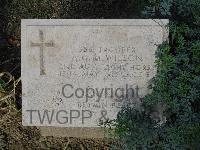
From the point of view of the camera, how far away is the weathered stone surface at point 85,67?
369 centimetres

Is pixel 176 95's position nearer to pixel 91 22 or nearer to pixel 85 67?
pixel 85 67

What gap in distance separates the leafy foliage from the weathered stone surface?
0.44 feet

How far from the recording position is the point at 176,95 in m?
3.57

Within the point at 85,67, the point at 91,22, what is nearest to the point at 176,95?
the point at 85,67

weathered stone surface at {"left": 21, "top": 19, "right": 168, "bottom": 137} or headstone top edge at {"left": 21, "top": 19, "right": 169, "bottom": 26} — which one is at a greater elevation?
headstone top edge at {"left": 21, "top": 19, "right": 169, "bottom": 26}

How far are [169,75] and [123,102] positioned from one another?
0.43 metres

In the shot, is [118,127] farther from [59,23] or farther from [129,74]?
[59,23]

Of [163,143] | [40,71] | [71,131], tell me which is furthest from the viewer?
[71,131]

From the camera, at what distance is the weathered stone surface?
12.1ft

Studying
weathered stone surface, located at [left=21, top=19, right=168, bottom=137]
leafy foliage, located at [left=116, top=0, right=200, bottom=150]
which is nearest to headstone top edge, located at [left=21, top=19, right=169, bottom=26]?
weathered stone surface, located at [left=21, top=19, right=168, bottom=137]

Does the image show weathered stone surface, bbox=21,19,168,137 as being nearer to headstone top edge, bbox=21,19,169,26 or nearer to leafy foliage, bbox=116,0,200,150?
headstone top edge, bbox=21,19,169,26

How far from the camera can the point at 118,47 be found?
3.70m

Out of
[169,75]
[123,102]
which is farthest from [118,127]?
[169,75]

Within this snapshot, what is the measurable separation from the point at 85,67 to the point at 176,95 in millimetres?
691
